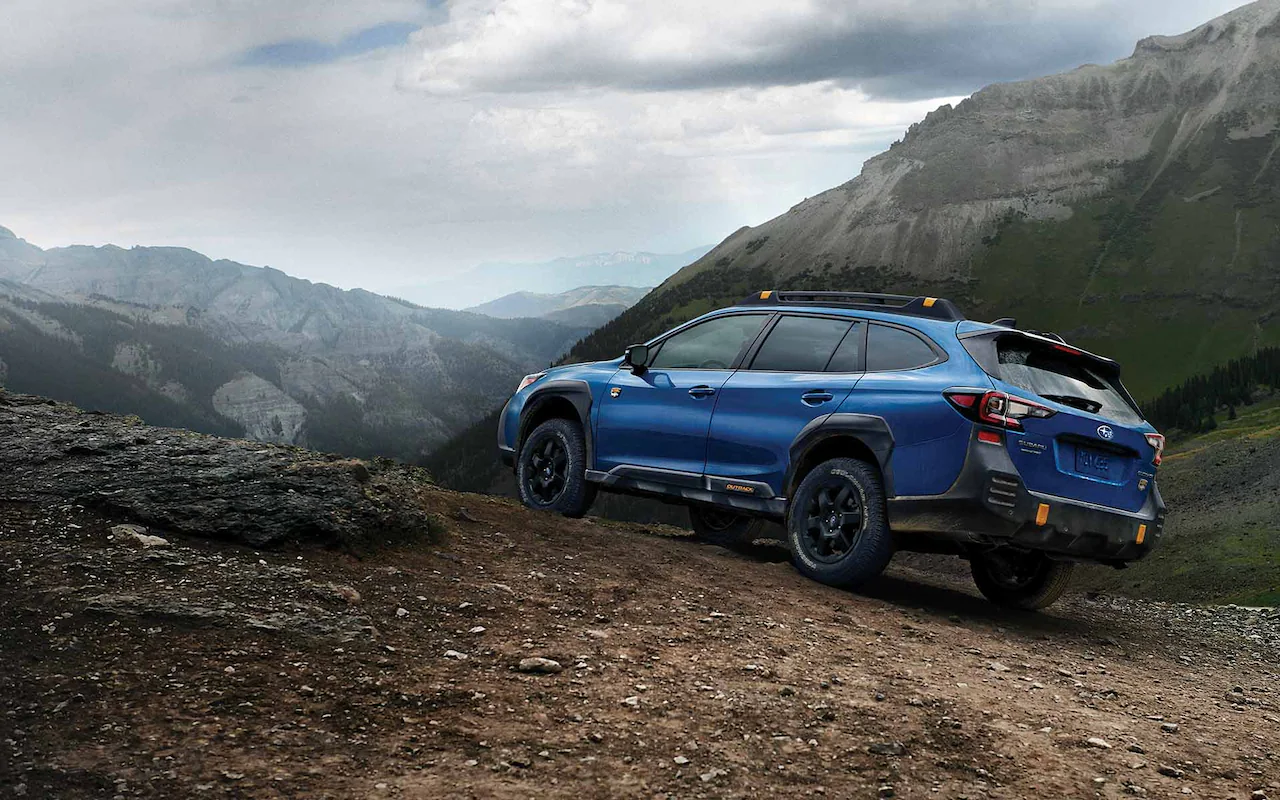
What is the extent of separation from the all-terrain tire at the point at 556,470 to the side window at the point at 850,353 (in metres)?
3.02

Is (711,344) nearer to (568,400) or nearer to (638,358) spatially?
(638,358)

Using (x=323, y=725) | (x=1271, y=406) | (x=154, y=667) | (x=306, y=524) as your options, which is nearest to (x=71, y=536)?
(x=306, y=524)

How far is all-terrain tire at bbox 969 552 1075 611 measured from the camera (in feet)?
31.1

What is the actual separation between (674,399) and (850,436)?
6.37 ft

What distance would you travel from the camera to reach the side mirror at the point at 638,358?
1002cm

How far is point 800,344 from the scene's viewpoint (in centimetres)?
909

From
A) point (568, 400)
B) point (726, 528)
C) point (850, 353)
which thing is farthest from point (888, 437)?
point (726, 528)

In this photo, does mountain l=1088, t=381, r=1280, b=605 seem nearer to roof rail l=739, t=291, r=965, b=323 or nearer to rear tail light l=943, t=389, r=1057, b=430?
roof rail l=739, t=291, r=965, b=323

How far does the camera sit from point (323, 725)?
467cm

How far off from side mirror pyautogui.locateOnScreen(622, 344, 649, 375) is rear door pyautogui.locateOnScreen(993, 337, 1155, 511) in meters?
3.44

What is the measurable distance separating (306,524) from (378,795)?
12.4ft

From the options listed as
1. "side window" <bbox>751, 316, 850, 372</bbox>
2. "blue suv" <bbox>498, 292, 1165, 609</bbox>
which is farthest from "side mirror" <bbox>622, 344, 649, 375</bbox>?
"side window" <bbox>751, 316, 850, 372</bbox>

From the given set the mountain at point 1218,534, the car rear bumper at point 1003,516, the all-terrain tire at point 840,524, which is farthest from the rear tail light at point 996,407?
the mountain at point 1218,534

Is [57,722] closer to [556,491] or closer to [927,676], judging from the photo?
[927,676]
